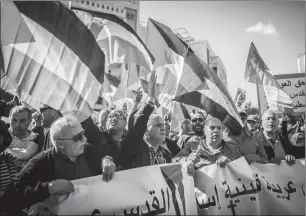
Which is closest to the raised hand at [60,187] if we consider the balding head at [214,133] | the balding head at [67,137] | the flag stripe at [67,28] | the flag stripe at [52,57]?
the balding head at [67,137]

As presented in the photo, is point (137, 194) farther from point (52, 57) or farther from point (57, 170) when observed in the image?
point (52, 57)

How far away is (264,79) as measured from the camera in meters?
4.84

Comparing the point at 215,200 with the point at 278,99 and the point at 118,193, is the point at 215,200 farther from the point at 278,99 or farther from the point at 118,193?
the point at 278,99

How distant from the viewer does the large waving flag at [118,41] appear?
384cm

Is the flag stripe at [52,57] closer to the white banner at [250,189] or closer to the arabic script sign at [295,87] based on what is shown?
the white banner at [250,189]

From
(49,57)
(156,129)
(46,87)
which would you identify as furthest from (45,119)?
(156,129)

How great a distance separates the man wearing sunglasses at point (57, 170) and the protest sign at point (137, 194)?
0.34 ft

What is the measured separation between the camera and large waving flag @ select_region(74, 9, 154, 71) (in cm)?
384

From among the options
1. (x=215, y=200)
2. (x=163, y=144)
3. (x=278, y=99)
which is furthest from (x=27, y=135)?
(x=278, y=99)

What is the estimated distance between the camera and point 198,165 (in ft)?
10.3

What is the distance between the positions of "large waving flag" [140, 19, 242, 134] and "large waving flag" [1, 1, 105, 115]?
1.47m

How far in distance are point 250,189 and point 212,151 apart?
2.19ft

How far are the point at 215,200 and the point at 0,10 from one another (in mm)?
3035

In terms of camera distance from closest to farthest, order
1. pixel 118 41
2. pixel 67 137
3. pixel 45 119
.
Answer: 1. pixel 67 137
2. pixel 45 119
3. pixel 118 41
